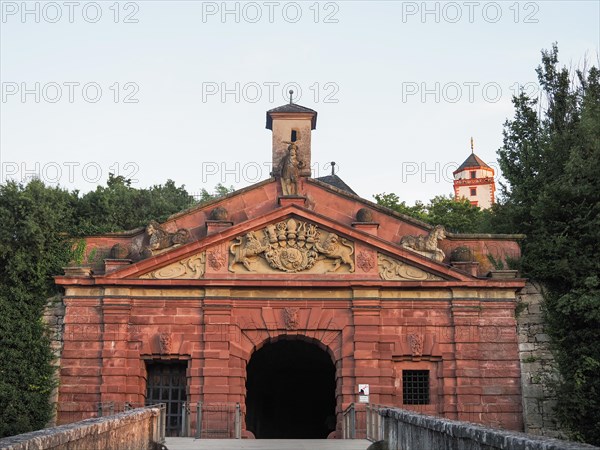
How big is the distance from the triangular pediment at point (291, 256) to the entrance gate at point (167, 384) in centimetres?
281

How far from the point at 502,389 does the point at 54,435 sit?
18.0 m

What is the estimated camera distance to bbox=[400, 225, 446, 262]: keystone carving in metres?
25.7

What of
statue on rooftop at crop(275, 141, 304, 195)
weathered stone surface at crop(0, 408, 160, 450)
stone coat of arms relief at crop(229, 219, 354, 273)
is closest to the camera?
weathered stone surface at crop(0, 408, 160, 450)

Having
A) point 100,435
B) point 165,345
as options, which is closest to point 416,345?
point 165,345

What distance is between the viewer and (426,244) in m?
25.8

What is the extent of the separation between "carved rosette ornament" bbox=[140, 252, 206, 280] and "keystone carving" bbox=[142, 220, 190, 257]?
65 cm

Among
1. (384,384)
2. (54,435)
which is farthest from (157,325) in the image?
(54,435)

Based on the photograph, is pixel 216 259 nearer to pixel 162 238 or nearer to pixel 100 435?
pixel 162 238

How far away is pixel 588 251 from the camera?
84.4 feet

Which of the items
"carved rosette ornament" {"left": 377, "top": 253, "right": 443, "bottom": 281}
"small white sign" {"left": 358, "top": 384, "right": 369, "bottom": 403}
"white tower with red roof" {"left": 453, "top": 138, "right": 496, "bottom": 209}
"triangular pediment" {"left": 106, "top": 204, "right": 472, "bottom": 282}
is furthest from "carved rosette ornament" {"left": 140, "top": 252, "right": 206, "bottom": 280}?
"white tower with red roof" {"left": 453, "top": 138, "right": 496, "bottom": 209}

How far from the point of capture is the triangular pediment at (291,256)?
25250 mm

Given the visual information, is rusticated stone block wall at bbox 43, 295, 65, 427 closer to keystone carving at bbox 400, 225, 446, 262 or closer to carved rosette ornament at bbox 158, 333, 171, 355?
carved rosette ornament at bbox 158, 333, 171, 355

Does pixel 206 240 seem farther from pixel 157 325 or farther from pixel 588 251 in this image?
pixel 588 251

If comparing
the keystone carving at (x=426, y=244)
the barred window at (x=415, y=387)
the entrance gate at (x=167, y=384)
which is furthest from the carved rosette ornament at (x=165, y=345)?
the keystone carving at (x=426, y=244)
